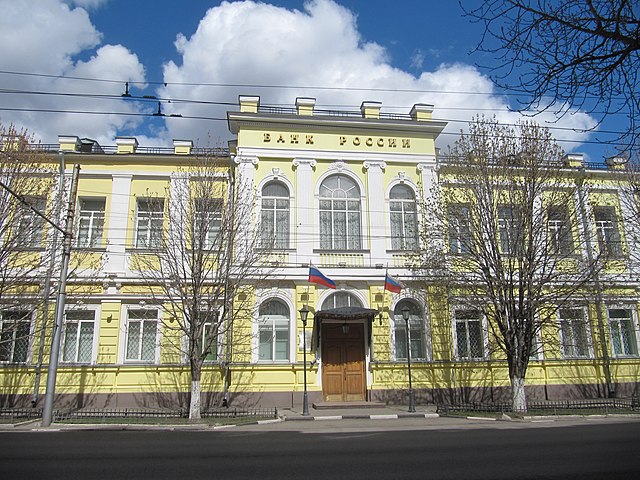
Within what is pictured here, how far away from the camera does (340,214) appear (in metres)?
22.4

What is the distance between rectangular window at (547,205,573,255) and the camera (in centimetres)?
1864

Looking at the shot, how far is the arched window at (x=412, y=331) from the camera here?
21.2 meters

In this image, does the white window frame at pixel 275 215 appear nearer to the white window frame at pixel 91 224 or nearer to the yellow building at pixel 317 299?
→ the yellow building at pixel 317 299

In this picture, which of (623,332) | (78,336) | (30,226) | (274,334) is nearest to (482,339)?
(623,332)

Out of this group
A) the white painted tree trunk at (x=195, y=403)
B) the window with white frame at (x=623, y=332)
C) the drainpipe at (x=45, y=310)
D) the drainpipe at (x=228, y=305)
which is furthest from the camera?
the window with white frame at (x=623, y=332)

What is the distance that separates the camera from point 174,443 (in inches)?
463

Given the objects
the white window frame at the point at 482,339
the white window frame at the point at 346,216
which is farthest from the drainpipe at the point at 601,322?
the white window frame at the point at 346,216

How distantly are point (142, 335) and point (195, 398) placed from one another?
199 inches

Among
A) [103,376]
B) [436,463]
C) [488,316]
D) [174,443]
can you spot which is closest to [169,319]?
[103,376]

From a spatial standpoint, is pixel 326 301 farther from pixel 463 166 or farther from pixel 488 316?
pixel 463 166

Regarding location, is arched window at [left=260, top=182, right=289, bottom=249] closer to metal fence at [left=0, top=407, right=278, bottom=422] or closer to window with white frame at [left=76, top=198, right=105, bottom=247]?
metal fence at [left=0, top=407, right=278, bottom=422]

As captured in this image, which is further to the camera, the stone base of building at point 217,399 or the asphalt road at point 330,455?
the stone base of building at point 217,399

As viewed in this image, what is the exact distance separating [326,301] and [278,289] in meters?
2.10

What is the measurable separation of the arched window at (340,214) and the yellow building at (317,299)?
0.07 meters
